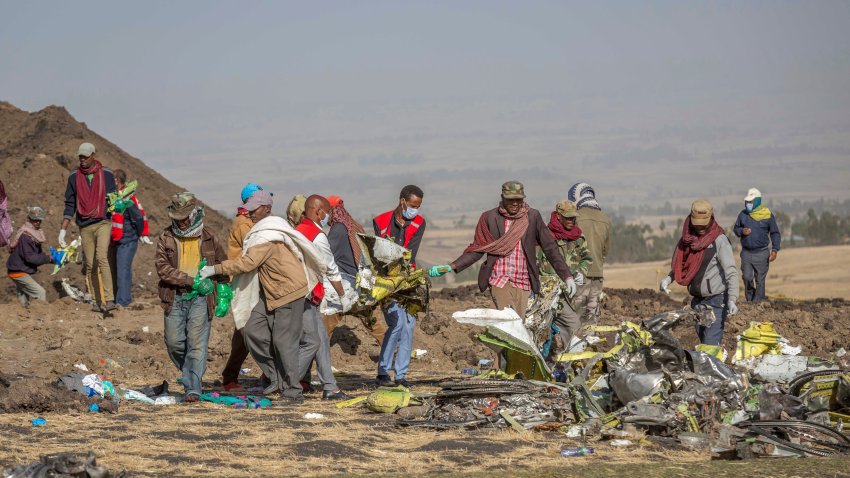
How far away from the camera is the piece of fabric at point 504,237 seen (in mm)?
12055

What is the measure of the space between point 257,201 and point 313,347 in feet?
4.63

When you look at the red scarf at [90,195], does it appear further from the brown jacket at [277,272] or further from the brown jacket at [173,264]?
the brown jacket at [277,272]

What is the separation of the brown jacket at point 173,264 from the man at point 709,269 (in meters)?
4.45

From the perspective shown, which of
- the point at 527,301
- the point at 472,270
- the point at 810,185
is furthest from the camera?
the point at 810,185

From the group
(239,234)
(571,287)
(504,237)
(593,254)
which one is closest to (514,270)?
(504,237)

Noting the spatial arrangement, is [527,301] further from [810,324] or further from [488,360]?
[810,324]

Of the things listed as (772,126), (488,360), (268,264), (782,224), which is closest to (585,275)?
(488,360)

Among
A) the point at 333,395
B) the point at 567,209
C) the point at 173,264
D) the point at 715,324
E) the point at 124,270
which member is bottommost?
the point at 333,395

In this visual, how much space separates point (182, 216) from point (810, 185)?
12325cm

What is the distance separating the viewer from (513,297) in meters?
12.1

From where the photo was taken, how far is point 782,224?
58500mm

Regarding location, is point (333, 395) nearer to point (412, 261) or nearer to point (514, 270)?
point (412, 261)

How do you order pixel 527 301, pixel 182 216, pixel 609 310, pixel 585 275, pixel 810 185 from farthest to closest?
pixel 810 185 → pixel 609 310 → pixel 585 275 → pixel 527 301 → pixel 182 216

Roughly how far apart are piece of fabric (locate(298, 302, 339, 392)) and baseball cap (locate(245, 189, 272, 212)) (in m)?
0.98
